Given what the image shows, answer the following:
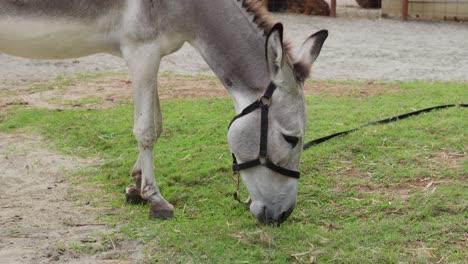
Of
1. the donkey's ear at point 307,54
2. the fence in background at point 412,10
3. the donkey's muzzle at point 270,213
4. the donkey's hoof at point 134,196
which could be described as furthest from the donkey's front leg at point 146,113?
the fence in background at point 412,10

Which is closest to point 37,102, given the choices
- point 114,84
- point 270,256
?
point 114,84

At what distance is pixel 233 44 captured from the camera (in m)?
4.15

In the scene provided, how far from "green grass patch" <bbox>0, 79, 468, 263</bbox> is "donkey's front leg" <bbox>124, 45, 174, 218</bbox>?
134 millimetres

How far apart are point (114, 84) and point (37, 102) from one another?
48.2 inches

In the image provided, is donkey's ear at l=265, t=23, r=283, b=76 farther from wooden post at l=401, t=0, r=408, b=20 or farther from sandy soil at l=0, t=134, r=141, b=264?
wooden post at l=401, t=0, r=408, b=20

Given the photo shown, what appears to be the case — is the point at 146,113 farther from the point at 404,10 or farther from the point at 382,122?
the point at 404,10

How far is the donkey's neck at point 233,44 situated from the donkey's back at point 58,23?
0.54 metres

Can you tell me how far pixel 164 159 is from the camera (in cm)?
563

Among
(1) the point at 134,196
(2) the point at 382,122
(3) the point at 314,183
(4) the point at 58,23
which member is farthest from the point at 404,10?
(4) the point at 58,23

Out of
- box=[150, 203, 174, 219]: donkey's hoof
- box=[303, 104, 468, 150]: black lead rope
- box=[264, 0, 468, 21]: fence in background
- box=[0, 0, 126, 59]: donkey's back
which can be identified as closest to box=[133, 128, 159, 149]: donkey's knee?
box=[150, 203, 174, 219]: donkey's hoof

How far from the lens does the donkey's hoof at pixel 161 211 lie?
4340mm

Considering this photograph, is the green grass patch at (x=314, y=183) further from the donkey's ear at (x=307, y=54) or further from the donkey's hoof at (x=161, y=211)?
the donkey's ear at (x=307, y=54)

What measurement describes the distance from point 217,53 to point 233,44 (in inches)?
4.8

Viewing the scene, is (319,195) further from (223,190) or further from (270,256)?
(270,256)
